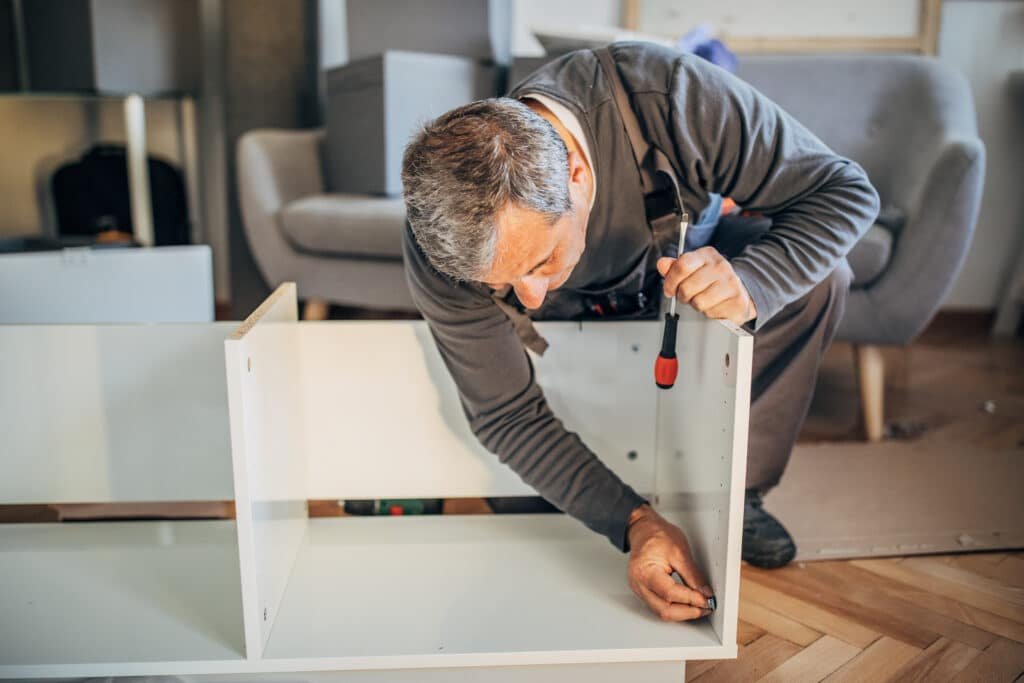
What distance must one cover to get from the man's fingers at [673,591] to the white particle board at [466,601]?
2cm

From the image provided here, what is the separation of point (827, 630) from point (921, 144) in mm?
946

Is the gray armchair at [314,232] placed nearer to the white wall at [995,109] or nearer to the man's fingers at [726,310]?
the man's fingers at [726,310]

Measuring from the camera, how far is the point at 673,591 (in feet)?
2.54

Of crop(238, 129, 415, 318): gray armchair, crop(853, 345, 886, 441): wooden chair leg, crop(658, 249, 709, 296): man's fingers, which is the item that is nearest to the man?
crop(658, 249, 709, 296): man's fingers

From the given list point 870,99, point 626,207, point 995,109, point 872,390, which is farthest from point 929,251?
point 995,109

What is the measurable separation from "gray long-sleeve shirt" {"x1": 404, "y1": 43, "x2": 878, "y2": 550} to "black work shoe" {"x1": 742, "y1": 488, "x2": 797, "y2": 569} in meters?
0.22

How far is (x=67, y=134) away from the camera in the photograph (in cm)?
231

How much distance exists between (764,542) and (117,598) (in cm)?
66

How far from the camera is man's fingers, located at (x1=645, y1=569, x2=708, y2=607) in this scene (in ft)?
2.54

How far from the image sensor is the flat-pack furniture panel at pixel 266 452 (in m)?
0.70

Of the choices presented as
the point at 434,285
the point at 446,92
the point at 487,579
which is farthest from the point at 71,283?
the point at 446,92

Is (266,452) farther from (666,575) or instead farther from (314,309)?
(314,309)

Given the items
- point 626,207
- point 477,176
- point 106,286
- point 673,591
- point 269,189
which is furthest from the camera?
point 269,189

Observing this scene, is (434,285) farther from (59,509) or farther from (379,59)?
(379,59)
